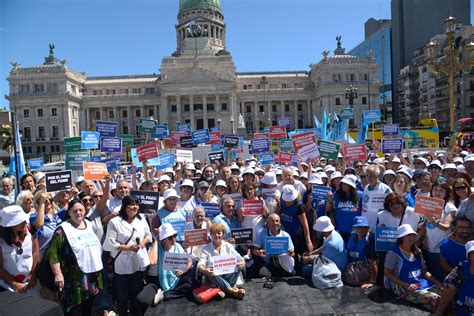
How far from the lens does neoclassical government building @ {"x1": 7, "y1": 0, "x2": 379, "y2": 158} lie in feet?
202

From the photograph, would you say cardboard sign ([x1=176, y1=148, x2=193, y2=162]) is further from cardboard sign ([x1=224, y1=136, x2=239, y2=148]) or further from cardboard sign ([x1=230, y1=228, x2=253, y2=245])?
cardboard sign ([x1=230, y1=228, x2=253, y2=245])

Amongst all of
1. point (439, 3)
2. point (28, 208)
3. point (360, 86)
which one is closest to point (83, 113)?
point (360, 86)

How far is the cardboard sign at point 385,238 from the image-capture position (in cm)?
521

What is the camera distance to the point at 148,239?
521cm

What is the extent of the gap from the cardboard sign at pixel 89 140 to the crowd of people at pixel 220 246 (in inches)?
171

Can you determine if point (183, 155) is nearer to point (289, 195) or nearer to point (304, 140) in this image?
point (304, 140)

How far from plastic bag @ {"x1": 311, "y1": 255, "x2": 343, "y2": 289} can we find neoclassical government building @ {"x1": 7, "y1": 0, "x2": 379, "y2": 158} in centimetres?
5192

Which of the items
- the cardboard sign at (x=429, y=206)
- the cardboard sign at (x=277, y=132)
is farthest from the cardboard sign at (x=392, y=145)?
the cardboard sign at (x=429, y=206)

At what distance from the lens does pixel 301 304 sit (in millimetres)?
5121

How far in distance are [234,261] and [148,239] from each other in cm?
116

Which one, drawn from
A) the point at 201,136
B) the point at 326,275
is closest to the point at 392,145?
the point at 201,136

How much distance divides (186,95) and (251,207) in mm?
57785

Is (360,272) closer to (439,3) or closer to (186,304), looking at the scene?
(186,304)

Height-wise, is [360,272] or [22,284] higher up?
[22,284]
